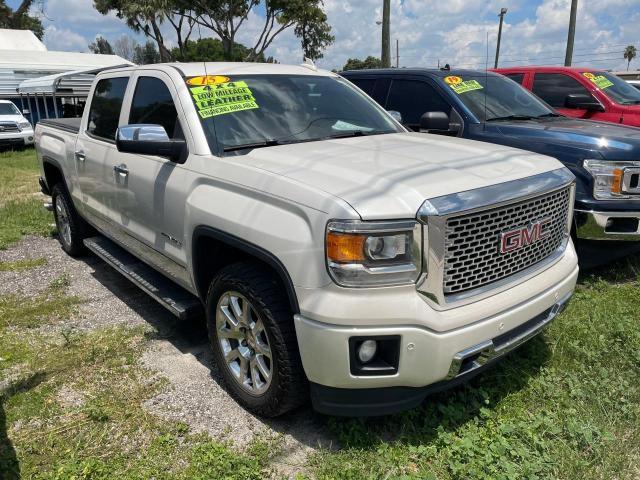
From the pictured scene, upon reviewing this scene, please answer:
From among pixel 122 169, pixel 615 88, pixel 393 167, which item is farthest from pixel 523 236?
→ pixel 615 88

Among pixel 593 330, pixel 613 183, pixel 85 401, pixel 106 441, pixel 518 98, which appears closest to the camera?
pixel 106 441

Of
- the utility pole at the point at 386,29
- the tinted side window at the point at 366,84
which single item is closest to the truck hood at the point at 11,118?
the utility pole at the point at 386,29

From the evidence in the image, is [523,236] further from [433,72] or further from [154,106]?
[433,72]

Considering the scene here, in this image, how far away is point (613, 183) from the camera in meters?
4.38

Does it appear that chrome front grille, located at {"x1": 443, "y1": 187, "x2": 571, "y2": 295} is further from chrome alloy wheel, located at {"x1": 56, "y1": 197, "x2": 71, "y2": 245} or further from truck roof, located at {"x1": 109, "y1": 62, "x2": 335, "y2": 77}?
chrome alloy wheel, located at {"x1": 56, "y1": 197, "x2": 71, "y2": 245}

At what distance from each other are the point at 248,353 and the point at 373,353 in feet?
2.81

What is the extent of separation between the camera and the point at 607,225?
4363 mm

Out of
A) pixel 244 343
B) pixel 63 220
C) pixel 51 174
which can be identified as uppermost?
pixel 51 174

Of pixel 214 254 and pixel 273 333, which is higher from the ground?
pixel 214 254

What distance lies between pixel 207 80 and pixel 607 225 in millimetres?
3279

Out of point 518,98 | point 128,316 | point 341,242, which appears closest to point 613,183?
point 518,98

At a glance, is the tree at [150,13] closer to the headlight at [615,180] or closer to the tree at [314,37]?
the tree at [314,37]

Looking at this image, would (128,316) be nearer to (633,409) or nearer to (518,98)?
(633,409)

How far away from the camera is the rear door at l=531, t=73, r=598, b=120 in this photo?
7.11m
